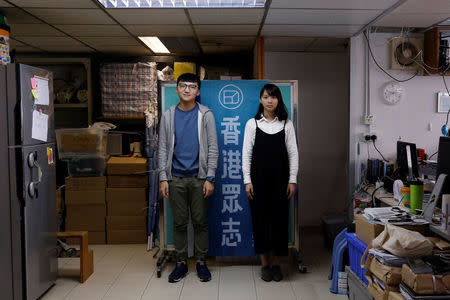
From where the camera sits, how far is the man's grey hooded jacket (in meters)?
3.32

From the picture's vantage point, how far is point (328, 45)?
4723 millimetres

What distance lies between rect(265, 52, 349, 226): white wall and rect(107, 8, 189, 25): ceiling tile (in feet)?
5.49

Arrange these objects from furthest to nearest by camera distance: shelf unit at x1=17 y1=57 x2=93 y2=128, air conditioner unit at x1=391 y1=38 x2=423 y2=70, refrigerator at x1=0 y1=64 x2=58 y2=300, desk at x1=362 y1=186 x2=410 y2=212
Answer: shelf unit at x1=17 y1=57 x2=93 y2=128 < air conditioner unit at x1=391 y1=38 x2=423 y2=70 < desk at x1=362 y1=186 x2=410 y2=212 < refrigerator at x1=0 y1=64 x2=58 y2=300

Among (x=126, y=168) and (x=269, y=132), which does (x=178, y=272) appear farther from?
(x=126, y=168)

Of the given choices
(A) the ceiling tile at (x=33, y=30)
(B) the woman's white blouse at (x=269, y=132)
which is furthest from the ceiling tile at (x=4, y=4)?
(B) the woman's white blouse at (x=269, y=132)

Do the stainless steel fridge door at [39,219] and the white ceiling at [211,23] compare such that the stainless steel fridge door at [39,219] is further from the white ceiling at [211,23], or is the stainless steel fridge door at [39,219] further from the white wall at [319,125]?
the white wall at [319,125]

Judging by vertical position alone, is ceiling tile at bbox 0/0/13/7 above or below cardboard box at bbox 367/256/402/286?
above

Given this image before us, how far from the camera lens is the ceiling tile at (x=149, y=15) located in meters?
3.37

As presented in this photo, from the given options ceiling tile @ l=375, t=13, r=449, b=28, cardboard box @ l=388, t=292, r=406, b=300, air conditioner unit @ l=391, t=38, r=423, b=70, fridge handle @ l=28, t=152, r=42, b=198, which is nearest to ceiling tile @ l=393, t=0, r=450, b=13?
ceiling tile @ l=375, t=13, r=449, b=28

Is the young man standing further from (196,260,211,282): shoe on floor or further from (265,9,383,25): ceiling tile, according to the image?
(265,9,383,25): ceiling tile

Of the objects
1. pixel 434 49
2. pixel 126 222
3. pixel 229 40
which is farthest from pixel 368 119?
pixel 126 222

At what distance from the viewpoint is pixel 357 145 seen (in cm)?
419

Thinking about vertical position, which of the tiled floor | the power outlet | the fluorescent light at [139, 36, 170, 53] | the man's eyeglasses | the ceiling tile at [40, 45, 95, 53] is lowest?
the tiled floor

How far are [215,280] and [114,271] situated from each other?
0.92m
